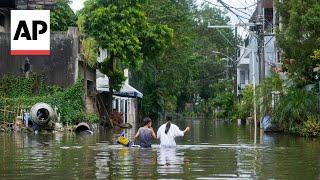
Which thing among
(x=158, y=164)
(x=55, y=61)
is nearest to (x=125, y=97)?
(x=55, y=61)

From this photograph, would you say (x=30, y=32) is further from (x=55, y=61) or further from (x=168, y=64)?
(x=168, y=64)

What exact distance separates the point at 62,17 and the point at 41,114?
1681 centimetres

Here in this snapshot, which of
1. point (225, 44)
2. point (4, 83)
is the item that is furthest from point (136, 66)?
point (225, 44)

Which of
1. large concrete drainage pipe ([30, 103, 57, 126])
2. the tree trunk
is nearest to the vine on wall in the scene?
large concrete drainage pipe ([30, 103, 57, 126])

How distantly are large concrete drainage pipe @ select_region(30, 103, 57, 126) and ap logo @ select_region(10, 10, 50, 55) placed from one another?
12.6ft


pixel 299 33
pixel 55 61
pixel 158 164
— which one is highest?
pixel 299 33

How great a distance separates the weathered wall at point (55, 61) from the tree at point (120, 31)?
74.1 inches

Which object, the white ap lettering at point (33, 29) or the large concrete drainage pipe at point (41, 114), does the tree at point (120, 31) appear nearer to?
the white ap lettering at point (33, 29)

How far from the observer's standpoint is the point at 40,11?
3809 centimetres

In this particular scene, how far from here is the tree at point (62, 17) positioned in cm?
5125

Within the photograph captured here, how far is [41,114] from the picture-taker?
125 feet

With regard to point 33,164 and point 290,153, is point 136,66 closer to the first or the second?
point 290,153

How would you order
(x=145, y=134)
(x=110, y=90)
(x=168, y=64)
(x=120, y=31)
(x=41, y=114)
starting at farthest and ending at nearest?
1. (x=168, y=64)
2. (x=110, y=90)
3. (x=120, y=31)
4. (x=41, y=114)
5. (x=145, y=134)

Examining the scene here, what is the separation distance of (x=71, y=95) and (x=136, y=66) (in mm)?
6306
